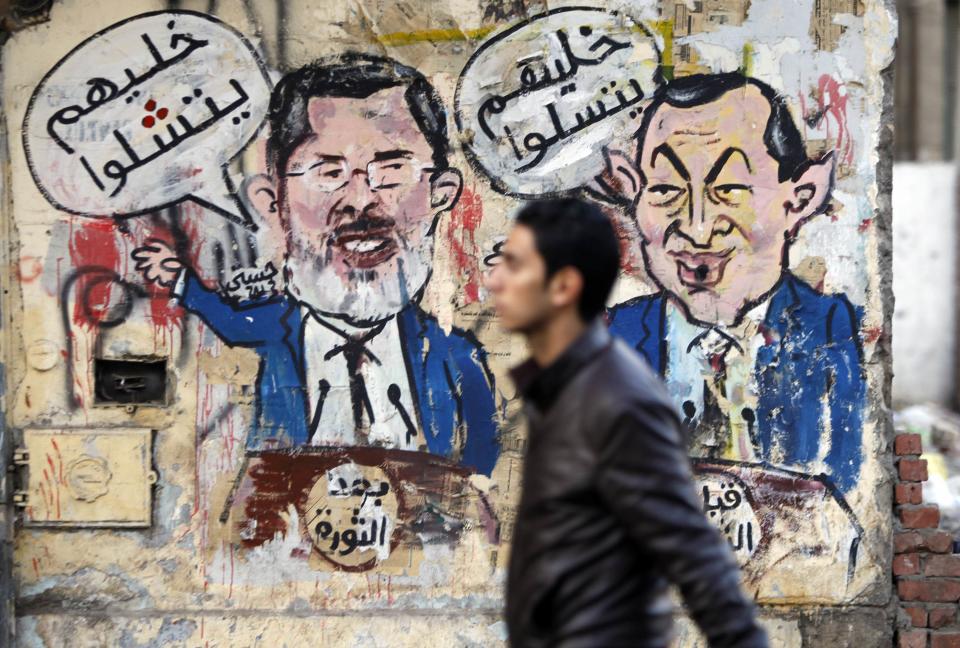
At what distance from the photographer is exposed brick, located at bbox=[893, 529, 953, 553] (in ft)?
16.4

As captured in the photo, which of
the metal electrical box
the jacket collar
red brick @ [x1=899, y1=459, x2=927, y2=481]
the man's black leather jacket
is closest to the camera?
the man's black leather jacket

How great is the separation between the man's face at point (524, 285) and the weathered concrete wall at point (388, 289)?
2379mm

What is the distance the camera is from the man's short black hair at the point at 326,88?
4902 mm

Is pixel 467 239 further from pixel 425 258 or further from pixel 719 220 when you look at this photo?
pixel 719 220

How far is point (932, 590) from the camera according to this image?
5.00 metres

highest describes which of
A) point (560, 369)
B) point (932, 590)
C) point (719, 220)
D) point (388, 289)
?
Answer: point (719, 220)

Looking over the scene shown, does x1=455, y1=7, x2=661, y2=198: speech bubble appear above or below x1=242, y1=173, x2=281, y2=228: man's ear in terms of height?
above

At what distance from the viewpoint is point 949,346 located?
11867 millimetres

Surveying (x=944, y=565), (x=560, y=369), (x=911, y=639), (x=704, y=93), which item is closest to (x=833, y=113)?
(x=704, y=93)

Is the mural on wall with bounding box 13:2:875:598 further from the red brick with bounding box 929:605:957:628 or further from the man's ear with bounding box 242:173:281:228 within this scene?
the red brick with bounding box 929:605:957:628

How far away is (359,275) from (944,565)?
2.75 metres

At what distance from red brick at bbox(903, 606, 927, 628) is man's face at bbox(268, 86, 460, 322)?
248 cm

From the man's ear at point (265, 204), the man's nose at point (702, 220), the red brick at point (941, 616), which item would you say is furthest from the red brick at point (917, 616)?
the man's ear at point (265, 204)

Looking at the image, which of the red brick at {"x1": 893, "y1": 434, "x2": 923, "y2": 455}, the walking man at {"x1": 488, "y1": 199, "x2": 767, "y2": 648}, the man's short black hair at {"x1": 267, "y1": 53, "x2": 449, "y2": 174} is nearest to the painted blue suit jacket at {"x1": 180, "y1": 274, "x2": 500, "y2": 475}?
the man's short black hair at {"x1": 267, "y1": 53, "x2": 449, "y2": 174}
